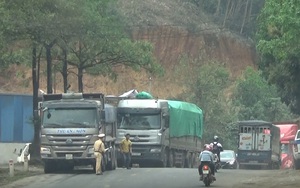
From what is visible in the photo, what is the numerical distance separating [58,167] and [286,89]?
1498 centimetres

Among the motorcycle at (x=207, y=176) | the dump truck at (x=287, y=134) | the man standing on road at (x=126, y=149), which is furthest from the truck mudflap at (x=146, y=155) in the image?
the dump truck at (x=287, y=134)

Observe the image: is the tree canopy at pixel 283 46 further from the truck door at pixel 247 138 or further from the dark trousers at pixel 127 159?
the dark trousers at pixel 127 159

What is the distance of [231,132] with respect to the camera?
2655 inches

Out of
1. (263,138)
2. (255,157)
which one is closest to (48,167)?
(255,157)

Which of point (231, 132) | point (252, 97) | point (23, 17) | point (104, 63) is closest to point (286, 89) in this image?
point (104, 63)

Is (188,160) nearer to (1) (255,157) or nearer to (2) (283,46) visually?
(1) (255,157)

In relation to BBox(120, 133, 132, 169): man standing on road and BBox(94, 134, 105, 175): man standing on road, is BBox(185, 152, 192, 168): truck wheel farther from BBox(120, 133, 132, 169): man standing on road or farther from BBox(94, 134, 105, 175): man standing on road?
BBox(94, 134, 105, 175): man standing on road

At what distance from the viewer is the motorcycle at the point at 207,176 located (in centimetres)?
2838

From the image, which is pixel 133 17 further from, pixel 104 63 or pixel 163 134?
pixel 163 134

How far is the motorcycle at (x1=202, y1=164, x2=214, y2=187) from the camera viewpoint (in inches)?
1117

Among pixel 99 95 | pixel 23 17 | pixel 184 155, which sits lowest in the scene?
pixel 184 155

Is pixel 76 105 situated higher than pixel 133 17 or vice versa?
pixel 133 17

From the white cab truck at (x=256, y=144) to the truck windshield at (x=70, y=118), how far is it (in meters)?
22.9

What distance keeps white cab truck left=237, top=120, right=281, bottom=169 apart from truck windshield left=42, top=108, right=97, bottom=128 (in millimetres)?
22860
